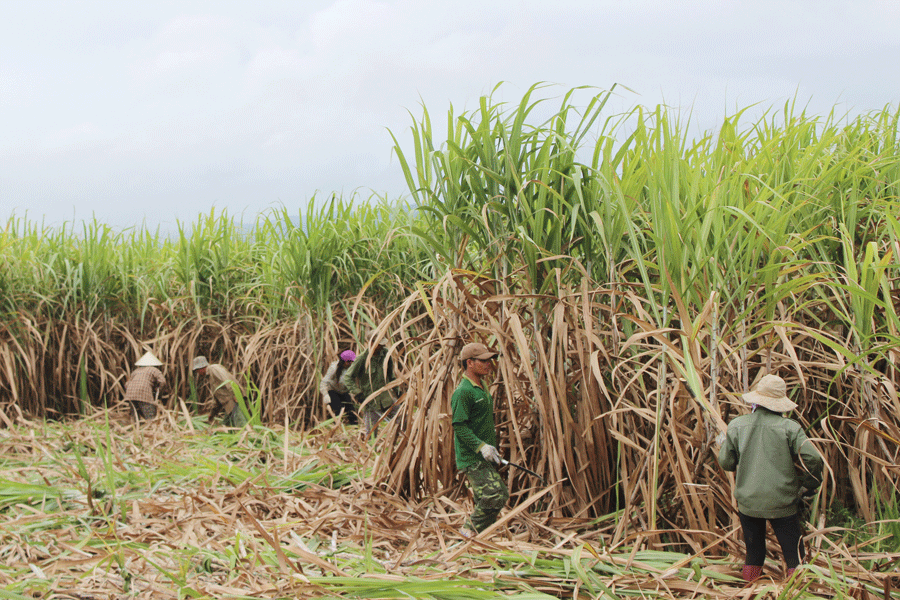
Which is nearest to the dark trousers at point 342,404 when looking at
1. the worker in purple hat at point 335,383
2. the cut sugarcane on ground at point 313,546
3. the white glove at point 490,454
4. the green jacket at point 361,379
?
the worker in purple hat at point 335,383

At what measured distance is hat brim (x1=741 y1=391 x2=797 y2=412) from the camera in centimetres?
273

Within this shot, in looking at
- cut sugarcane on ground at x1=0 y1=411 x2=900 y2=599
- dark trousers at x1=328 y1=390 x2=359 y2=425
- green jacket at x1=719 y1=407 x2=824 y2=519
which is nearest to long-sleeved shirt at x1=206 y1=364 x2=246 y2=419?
dark trousers at x1=328 y1=390 x2=359 y2=425

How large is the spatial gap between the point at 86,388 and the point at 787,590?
702 centimetres

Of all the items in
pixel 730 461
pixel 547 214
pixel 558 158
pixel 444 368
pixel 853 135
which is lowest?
pixel 730 461

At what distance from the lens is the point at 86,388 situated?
734cm

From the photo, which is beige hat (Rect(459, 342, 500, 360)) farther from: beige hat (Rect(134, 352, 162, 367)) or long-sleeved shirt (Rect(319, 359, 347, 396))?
beige hat (Rect(134, 352, 162, 367))

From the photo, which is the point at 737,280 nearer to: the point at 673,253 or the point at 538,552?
the point at 673,253

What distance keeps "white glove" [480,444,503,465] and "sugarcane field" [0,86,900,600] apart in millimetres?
14

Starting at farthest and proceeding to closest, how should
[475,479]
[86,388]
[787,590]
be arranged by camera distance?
[86,388], [475,479], [787,590]

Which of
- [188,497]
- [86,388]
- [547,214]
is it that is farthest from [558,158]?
[86,388]

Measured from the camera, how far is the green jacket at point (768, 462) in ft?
8.92

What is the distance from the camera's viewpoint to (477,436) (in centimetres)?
350

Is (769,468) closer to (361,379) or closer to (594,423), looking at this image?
(594,423)

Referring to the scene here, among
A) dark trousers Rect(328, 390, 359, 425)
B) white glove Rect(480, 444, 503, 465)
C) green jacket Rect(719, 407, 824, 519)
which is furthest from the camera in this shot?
dark trousers Rect(328, 390, 359, 425)
